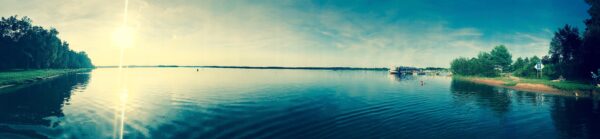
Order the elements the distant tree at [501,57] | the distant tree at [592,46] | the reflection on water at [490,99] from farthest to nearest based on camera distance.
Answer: the distant tree at [501,57], the distant tree at [592,46], the reflection on water at [490,99]

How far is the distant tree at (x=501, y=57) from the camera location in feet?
505

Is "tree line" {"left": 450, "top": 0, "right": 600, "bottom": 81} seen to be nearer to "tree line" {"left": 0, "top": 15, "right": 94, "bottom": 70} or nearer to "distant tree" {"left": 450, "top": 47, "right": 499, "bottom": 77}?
"distant tree" {"left": 450, "top": 47, "right": 499, "bottom": 77}

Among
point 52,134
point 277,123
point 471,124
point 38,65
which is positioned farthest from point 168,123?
point 38,65

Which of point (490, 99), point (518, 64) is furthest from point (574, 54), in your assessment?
point (518, 64)

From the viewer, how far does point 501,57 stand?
6117 inches

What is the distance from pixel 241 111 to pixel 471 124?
24661mm

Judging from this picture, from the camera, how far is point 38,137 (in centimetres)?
2106

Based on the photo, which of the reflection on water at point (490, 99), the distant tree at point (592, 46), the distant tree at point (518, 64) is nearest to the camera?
the reflection on water at point (490, 99)

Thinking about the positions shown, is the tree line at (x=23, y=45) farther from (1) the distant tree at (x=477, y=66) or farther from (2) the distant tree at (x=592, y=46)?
(1) the distant tree at (x=477, y=66)

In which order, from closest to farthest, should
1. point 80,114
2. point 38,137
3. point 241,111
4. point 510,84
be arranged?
point 38,137 → point 80,114 → point 241,111 → point 510,84

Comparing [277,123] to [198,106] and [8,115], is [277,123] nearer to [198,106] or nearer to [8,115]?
[198,106]

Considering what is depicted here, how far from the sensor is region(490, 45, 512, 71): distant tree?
15400 centimetres

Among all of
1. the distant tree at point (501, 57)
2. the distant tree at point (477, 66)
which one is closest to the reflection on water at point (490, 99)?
the distant tree at point (477, 66)

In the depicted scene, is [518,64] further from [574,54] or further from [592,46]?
[592,46]
